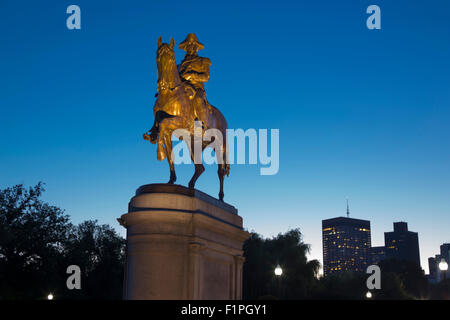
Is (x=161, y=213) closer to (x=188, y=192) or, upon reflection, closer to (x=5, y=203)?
(x=188, y=192)

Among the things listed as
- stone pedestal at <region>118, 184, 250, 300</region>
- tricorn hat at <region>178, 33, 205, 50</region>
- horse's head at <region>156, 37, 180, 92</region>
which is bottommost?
stone pedestal at <region>118, 184, 250, 300</region>

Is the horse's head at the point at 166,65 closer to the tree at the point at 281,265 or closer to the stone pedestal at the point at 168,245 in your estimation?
the stone pedestal at the point at 168,245

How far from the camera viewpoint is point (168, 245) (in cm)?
1317

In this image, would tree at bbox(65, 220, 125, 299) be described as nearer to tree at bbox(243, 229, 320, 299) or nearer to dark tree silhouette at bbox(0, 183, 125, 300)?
dark tree silhouette at bbox(0, 183, 125, 300)

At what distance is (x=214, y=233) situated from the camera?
Result: 14.7 m

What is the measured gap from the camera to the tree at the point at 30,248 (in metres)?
42.1

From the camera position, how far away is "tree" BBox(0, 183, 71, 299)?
4209cm

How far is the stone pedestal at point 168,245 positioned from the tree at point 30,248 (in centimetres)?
3008

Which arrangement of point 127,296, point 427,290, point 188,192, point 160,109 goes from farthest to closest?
point 427,290, point 160,109, point 188,192, point 127,296

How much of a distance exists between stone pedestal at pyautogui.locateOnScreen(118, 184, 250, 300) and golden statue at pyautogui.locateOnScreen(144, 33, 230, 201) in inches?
48.9

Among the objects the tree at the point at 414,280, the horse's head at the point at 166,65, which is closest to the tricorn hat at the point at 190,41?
the horse's head at the point at 166,65

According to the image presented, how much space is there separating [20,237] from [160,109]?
1247 inches

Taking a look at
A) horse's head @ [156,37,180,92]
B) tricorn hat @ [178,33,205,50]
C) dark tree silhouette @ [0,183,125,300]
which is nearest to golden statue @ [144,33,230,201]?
horse's head @ [156,37,180,92]
